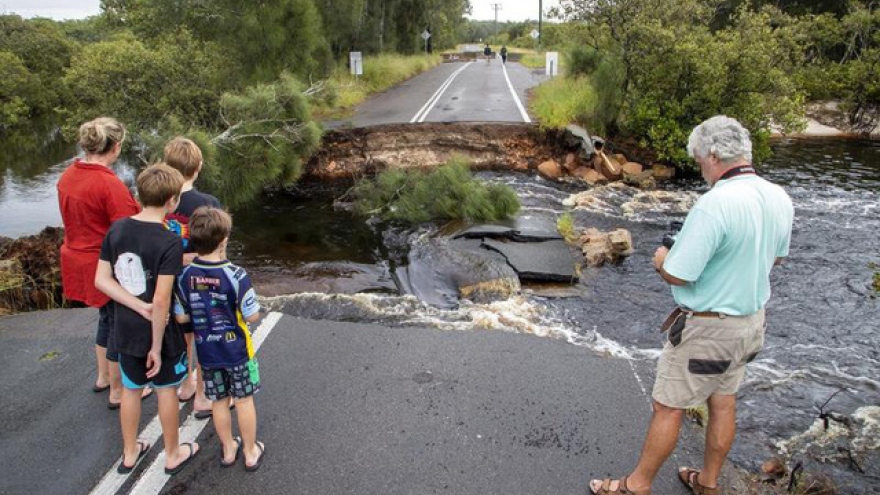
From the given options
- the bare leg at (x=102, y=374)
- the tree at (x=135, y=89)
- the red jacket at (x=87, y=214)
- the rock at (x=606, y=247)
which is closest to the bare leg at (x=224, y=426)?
the red jacket at (x=87, y=214)

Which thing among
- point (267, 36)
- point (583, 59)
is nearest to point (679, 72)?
point (583, 59)

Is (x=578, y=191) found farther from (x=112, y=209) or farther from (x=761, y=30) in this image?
(x=112, y=209)

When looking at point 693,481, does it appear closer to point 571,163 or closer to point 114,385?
point 114,385

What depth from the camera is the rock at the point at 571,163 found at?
1597cm

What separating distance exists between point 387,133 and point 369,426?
13.4 metres

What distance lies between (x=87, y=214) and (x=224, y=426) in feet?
5.58

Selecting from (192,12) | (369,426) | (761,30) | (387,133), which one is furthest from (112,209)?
(192,12)

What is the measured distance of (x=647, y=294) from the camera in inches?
323

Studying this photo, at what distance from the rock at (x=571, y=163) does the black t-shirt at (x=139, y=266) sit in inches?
532

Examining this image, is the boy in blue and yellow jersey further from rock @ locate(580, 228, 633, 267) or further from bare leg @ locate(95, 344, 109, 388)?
rock @ locate(580, 228, 633, 267)

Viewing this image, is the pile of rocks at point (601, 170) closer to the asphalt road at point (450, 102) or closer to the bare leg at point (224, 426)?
the asphalt road at point (450, 102)

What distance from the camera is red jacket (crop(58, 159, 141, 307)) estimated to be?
13.1 feet

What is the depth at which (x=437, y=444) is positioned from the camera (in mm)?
4102

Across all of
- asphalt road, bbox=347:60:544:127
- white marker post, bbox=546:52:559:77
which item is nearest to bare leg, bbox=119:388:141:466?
asphalt road, bbox=347:60:544:127
